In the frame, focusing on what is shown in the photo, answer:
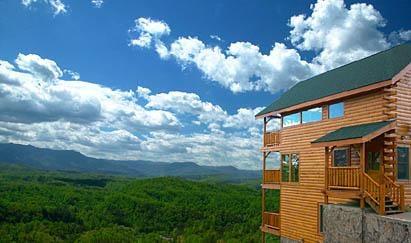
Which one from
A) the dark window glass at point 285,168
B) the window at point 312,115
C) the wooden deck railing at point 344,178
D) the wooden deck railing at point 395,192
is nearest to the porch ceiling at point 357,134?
the wooden deck railing at point 344,178

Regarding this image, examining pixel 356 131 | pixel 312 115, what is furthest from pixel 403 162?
pixel 312 115

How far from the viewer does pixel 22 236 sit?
211 ft

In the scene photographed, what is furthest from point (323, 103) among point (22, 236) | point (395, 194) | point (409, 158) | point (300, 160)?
point (22, 236)

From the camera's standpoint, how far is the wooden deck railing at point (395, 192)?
14.2m

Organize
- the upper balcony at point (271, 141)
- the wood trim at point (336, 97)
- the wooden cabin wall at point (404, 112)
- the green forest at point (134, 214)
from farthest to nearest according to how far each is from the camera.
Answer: the green forest at point (134, 214) < the upper balcony at point (271, 141) < the wooden cabin wall at point (404, 112) < the wood trim at point (336, 97)

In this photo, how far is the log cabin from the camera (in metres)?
14.6

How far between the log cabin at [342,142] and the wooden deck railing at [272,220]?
0.05 m

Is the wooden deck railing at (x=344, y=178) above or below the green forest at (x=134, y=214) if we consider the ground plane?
above

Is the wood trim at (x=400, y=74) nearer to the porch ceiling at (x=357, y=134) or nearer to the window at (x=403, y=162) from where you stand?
the porch ceiling at (x=357, y=134)

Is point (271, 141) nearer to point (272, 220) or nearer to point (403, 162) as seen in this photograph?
point (272, 220)

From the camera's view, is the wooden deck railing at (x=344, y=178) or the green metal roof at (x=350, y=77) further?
the green metal roof at (x=350, y=77)

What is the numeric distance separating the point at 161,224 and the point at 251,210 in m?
18.7

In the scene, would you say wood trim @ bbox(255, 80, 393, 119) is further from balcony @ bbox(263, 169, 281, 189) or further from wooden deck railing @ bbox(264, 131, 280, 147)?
balcony @ bbox(263, 169, 281, 189)

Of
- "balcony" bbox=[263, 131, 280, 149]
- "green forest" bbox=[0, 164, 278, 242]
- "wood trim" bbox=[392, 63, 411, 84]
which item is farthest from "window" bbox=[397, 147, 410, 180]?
"green forest" bbox=[0, 164, 278, 242]
